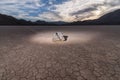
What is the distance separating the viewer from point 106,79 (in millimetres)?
4020

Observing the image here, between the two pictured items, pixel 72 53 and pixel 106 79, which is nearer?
pixel 106 79

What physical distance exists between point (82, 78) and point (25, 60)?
8.99ft

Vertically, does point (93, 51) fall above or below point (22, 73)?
above

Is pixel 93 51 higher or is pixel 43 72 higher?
pixel 93 51

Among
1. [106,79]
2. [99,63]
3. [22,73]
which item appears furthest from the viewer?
[99,63]

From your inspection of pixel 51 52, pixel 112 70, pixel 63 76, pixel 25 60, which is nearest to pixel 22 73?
pixel 25 60

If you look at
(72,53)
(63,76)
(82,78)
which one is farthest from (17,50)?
(82,78)

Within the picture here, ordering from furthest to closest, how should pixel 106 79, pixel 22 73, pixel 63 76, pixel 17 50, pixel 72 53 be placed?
pixel 17 50 < pixel 72 53 < pixel 22 73 < pixel 63 76 < pixel 106 79

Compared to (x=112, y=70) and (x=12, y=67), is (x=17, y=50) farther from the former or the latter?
(x=112, y=70)

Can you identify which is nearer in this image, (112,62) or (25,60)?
(112,62)

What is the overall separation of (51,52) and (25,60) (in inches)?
55.3

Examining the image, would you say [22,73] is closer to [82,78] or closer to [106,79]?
[82,78]

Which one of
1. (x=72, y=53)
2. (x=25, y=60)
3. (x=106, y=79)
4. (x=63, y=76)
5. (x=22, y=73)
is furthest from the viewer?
(x=72, y=53)

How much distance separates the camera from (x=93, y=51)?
639 cm
